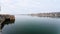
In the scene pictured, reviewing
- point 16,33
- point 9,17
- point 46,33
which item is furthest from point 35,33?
point 9,17

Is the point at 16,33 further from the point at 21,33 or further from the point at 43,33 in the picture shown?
the point at 43,33

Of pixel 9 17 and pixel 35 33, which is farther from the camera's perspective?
pixel 9 17

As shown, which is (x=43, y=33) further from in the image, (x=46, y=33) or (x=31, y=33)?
(x=31, y=33)

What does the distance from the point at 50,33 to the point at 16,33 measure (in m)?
2.24

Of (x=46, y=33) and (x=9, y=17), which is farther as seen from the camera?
(x=9, y=17)

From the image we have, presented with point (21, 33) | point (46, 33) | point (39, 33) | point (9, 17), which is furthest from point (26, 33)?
point (9, 17)

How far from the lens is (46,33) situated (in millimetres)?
7508

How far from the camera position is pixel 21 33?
7320 millimetres

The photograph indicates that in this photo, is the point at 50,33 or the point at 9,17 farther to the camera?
the point at 9,17

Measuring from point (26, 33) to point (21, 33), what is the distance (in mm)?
324

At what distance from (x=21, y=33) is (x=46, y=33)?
1.64m

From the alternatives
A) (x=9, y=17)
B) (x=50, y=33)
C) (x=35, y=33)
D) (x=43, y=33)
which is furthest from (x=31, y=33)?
(x=9, y=17)

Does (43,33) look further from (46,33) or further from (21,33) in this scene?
(21,33)

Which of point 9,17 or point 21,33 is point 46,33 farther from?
point 9,17
